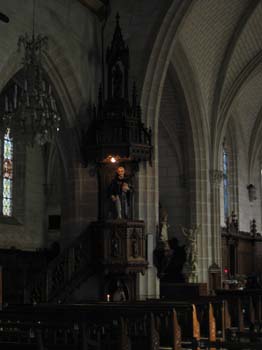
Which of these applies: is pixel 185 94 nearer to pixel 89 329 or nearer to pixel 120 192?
pixel 120 192

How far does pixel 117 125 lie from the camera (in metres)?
17.6

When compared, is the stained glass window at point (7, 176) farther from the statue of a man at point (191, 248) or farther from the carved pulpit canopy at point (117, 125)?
the carved pulpit canopy at point (117, 125)

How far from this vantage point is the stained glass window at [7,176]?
24.8m

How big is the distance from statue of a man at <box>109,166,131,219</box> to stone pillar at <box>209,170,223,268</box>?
7.51 m

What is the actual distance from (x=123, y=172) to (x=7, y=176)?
27.9 feet

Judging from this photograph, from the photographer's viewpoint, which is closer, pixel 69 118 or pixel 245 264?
pixel 69 118

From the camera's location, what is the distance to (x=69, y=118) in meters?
18.5

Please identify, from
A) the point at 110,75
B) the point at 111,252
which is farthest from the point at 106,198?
the point at 110,75

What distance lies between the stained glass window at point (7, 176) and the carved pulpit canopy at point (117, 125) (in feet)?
24.5

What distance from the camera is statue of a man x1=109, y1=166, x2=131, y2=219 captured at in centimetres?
1755

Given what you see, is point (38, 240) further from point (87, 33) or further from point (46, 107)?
point (46, 107)

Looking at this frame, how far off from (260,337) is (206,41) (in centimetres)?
1549

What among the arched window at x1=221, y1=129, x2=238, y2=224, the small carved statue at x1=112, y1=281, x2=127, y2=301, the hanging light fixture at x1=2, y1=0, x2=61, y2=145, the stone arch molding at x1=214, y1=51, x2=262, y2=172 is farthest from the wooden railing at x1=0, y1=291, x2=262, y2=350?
the arched window at x1=221, y1=129, x2=238, y2=224

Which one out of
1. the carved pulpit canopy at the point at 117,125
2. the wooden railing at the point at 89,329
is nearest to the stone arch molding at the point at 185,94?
the carved pulpit canopy at the point at 117,125
